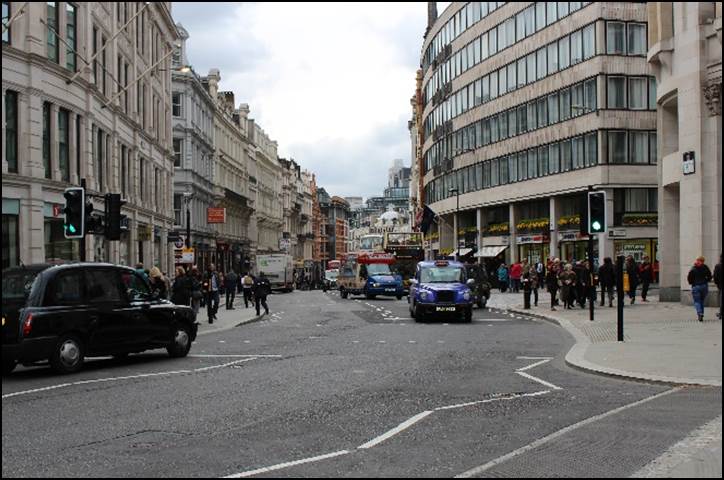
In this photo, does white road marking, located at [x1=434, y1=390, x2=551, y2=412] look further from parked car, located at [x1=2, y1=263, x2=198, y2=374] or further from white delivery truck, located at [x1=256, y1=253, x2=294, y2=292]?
white delivery truck, located at [x1=256, y1=253, x2=294, y2=292]

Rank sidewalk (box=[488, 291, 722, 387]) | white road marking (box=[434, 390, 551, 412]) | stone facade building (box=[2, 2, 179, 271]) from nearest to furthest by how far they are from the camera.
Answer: white road marking (box=[434, 390, 551, 412]) → sidewalk (box=[488, 291, 722, 387]) → stone facade building (box=[2, 2, 179, 271])

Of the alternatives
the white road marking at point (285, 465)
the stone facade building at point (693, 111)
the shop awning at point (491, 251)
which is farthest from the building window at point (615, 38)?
the white road marking at point (285, 465)

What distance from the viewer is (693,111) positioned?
2964 centimetres

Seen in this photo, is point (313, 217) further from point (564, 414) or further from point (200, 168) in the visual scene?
point (564, 414)

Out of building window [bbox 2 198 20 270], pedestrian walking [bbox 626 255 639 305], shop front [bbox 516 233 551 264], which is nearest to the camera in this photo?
building window [bbox 2 198 20 270]

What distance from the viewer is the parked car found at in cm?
1355

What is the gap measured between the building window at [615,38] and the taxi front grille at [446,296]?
94.1 feet

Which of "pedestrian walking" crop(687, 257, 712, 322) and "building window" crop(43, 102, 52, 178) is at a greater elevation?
"building window" crop(43, 102, 52, 178)

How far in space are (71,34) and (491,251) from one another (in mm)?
38227

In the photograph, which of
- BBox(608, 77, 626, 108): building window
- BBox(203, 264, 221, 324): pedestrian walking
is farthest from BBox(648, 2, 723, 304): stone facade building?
BBox(608, 77, 626, 108): building window

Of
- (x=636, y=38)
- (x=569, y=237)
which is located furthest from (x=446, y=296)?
(x=636, y=38)

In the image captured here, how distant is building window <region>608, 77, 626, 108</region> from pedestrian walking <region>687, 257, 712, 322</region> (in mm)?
28738

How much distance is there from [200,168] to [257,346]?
53124 mm

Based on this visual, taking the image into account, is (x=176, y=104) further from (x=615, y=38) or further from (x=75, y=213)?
(x=75, y=213)
